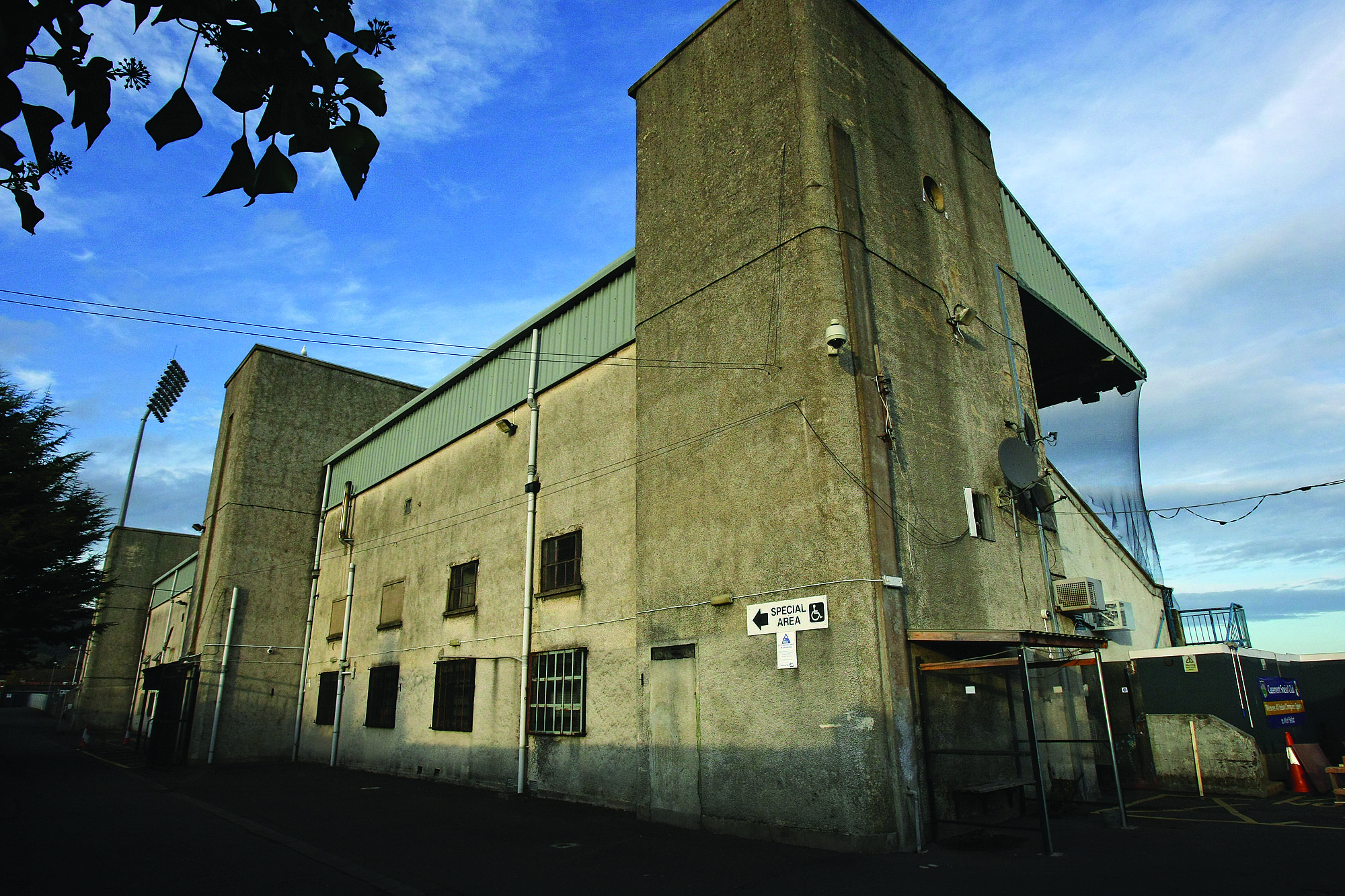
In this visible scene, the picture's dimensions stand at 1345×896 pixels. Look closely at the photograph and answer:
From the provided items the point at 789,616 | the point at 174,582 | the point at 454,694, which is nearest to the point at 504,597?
the point at 454,694

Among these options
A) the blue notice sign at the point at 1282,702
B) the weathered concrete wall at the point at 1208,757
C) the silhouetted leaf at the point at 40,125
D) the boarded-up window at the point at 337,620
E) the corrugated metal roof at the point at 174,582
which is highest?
the corrugated metal roof at the point at 174,582

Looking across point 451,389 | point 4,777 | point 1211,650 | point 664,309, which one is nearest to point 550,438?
point 664,309

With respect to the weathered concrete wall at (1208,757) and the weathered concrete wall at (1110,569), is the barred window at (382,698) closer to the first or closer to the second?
the weathered concrete wall at (1110,569)

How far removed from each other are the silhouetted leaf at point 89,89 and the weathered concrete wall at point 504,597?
8906 mm

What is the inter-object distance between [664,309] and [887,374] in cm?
358

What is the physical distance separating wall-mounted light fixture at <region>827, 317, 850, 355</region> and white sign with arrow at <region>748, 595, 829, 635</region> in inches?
112

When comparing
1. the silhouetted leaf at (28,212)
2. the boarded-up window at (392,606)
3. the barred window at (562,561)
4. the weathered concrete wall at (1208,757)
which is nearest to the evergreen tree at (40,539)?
the boarded-up window at (392,606)

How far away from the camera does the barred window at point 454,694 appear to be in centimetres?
1430

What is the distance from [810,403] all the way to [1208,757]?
9419 millimetres

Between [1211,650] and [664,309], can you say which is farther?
[1211,650]

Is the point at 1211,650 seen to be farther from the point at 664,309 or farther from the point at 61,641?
the point at 61,641

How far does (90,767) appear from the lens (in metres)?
19.9

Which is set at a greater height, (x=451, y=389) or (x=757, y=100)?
(x=757, y=100)

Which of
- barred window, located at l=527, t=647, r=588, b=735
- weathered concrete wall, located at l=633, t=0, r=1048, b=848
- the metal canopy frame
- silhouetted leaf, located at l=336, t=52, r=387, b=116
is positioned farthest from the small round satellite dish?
silhouetted leaf, located at l=336, t=52, r=387, b=116
